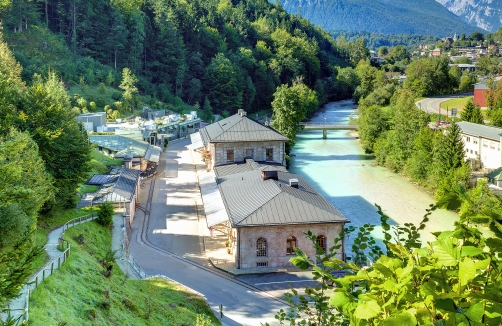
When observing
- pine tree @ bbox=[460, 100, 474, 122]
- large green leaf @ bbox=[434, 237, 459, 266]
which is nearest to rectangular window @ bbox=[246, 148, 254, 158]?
pine tree @ bbox=[460, 100, 474, 122]

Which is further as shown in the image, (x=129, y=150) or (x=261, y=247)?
(x=129, y=150)

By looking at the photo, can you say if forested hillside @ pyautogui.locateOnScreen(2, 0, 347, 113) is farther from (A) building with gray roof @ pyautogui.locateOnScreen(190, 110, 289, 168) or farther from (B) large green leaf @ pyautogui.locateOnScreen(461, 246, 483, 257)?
(B) large green leaf @ pyautogui.locateOnScreen(461, 246, 483, 257)

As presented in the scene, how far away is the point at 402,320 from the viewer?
2.46 m

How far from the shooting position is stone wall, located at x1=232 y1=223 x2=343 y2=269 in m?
22.7

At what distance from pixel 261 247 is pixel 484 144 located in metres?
28.4

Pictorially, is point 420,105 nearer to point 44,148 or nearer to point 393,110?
point 393,110

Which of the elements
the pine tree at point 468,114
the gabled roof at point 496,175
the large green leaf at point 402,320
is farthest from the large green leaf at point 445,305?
the pine tree at point 468,114

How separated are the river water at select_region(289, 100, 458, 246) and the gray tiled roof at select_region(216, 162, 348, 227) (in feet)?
12.6

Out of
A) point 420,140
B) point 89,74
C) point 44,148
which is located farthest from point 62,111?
point 89,74

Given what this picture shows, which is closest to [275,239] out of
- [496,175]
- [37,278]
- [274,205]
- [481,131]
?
[274,205]

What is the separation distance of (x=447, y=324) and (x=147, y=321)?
532 inches

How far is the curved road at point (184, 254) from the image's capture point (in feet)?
62.7

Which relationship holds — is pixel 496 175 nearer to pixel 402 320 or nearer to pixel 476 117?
pixel 476 117

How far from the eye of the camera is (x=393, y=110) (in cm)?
5772
